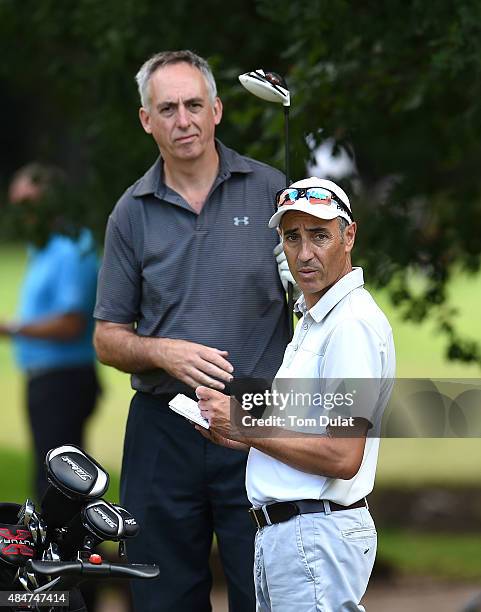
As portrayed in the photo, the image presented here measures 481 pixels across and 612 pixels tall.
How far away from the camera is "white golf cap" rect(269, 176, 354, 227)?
369cm

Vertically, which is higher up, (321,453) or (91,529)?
(321,453)

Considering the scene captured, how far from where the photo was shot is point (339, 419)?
3523 millimetres

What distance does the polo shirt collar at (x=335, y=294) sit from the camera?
3.70 meters

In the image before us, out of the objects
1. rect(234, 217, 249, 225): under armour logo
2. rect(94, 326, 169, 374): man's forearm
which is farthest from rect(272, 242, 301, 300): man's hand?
rect(94, 326, 169, 374): man's forearm

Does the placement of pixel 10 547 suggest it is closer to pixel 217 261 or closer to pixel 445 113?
pixel 217 261

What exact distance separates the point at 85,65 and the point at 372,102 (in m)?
1.66

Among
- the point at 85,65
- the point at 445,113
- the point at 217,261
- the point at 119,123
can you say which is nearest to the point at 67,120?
the point at 85,65

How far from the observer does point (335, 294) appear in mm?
3697

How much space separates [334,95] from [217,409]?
215 cm

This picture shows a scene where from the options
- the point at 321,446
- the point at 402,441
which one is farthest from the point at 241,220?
the point at 402,441

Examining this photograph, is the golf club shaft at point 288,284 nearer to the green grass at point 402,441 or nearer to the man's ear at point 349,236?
the man's ear at point 349,236

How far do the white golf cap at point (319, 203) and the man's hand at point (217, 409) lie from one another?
0.52 metres

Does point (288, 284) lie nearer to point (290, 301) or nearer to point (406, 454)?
point (290, 301)

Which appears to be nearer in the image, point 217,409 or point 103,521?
point 103,521
